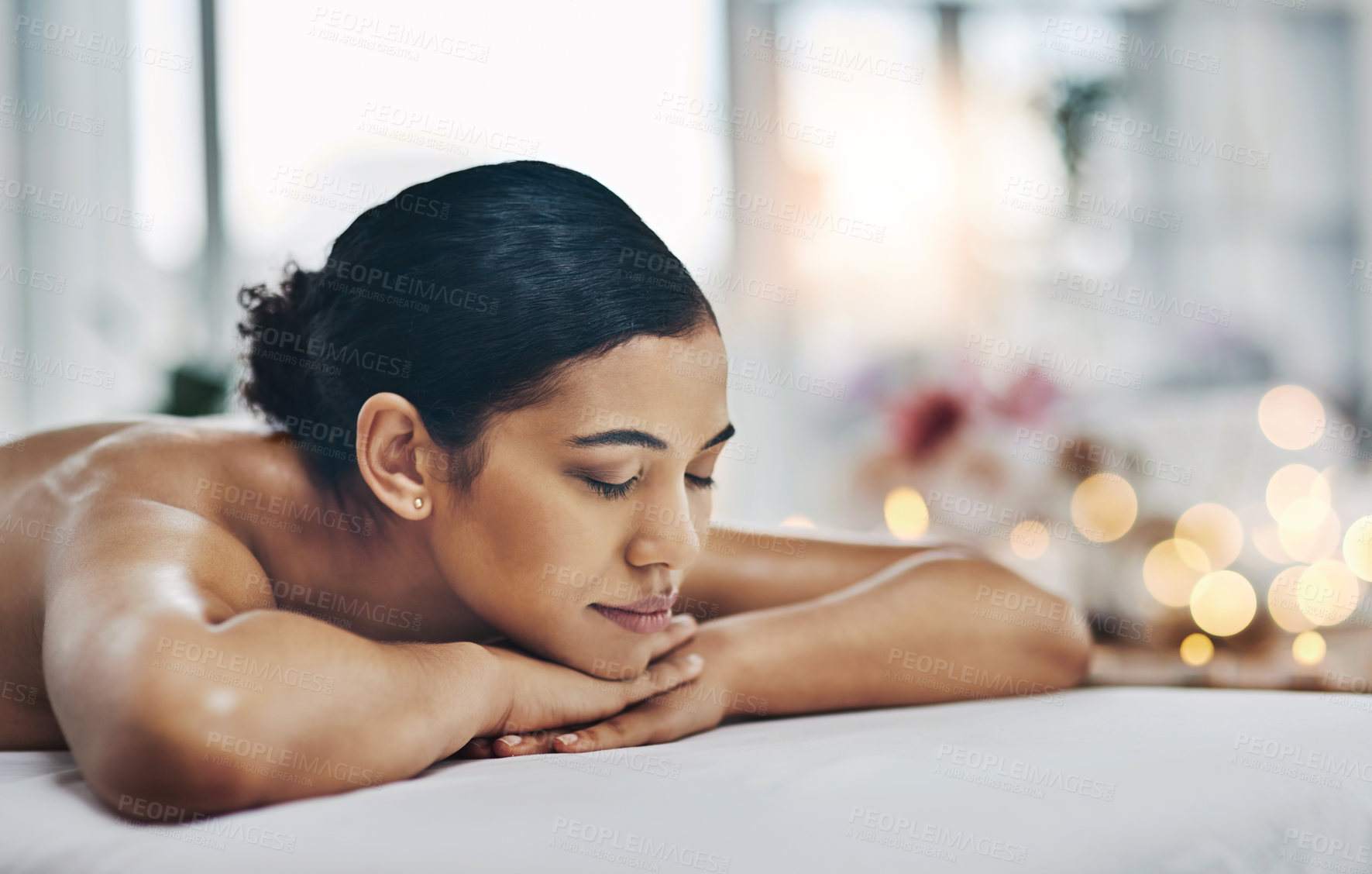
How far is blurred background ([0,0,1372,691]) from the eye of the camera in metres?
2.22

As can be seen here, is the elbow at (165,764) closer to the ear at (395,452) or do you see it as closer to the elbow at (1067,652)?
the ear at (395,452)

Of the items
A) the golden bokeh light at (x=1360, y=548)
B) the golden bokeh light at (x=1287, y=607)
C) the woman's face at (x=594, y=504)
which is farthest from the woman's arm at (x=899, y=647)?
the golden bokeh light at (x=1360, y=548)

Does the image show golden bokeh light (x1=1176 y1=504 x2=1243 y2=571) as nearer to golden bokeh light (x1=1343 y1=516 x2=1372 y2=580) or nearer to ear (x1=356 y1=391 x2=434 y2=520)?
golden bokeh light (x1=1343 y1=516 x2=1372 y2=580)

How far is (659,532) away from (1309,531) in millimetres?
1777

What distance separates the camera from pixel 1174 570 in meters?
1.77

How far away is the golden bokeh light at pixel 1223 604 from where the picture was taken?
62.6 inches

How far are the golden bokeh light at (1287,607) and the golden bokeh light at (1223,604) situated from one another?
0.08 ft

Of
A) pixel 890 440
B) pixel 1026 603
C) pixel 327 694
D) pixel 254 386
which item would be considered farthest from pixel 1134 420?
pixel 327 694

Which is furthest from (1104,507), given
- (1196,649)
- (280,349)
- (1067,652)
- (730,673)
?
(280,349)

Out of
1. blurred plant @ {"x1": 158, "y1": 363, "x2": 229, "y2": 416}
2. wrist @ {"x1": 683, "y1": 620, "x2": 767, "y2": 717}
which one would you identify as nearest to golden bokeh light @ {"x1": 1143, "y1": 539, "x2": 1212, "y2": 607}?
wrist @ {"x1": 683, "y1": 620, "x2": 767, "y2": 717}

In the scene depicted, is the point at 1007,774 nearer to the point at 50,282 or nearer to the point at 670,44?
the point at 50,282

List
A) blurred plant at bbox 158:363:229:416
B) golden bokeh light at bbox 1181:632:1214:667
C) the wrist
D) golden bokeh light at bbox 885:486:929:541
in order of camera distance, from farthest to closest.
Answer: blurred plant at bbox 158:363:229:416
golden bokeh light at bbox 885:486:929:541
golden bokeh light at bbox 1181:632:1214:667
the wrist

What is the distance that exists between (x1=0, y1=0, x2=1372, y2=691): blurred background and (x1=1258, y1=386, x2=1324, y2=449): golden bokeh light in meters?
0.01

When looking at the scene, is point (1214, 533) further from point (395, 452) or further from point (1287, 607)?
point (395, 452)
